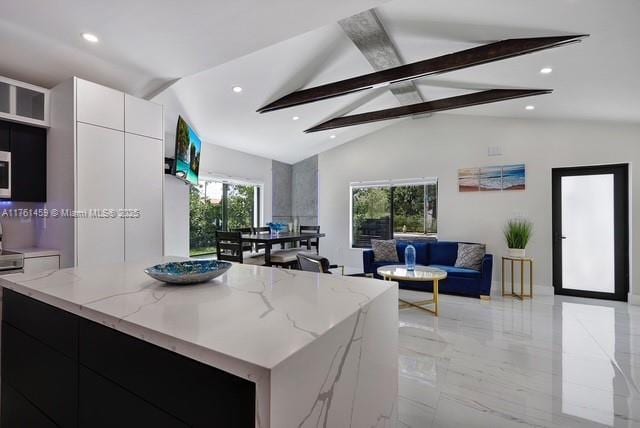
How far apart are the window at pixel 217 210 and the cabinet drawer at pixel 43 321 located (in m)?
3.41

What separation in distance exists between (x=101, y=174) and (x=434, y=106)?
13.9 feet

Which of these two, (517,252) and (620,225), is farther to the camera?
(517,252)

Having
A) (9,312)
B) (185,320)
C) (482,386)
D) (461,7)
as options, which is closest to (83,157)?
(9,312)

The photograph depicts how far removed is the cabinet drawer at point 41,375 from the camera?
3.46ft

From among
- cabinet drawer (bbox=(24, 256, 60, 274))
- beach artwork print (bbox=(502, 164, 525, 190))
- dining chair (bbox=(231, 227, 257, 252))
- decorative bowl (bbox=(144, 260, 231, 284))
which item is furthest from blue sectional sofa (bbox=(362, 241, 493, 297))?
cabinet drawer (bbox=(24, 256, 60, 274))

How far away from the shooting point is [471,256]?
4.58 metres

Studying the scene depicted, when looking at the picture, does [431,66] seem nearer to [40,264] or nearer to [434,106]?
[434,106]

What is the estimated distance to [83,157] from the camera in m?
2.52

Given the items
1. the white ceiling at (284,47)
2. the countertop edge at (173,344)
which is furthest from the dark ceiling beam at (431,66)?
the countertop edge at (173,344)

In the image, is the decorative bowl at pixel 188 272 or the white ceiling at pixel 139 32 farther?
the white ceiling at pixel 139 32

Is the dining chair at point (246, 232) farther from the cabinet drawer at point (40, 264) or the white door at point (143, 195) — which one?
the cabinet drawer at point (40, 264)

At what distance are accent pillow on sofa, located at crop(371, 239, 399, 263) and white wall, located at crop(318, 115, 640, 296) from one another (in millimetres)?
956

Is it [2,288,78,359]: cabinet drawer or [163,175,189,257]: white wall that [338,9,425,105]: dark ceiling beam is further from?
[163,175,189,257]: white wall

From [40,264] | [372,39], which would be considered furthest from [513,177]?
[40,264]
